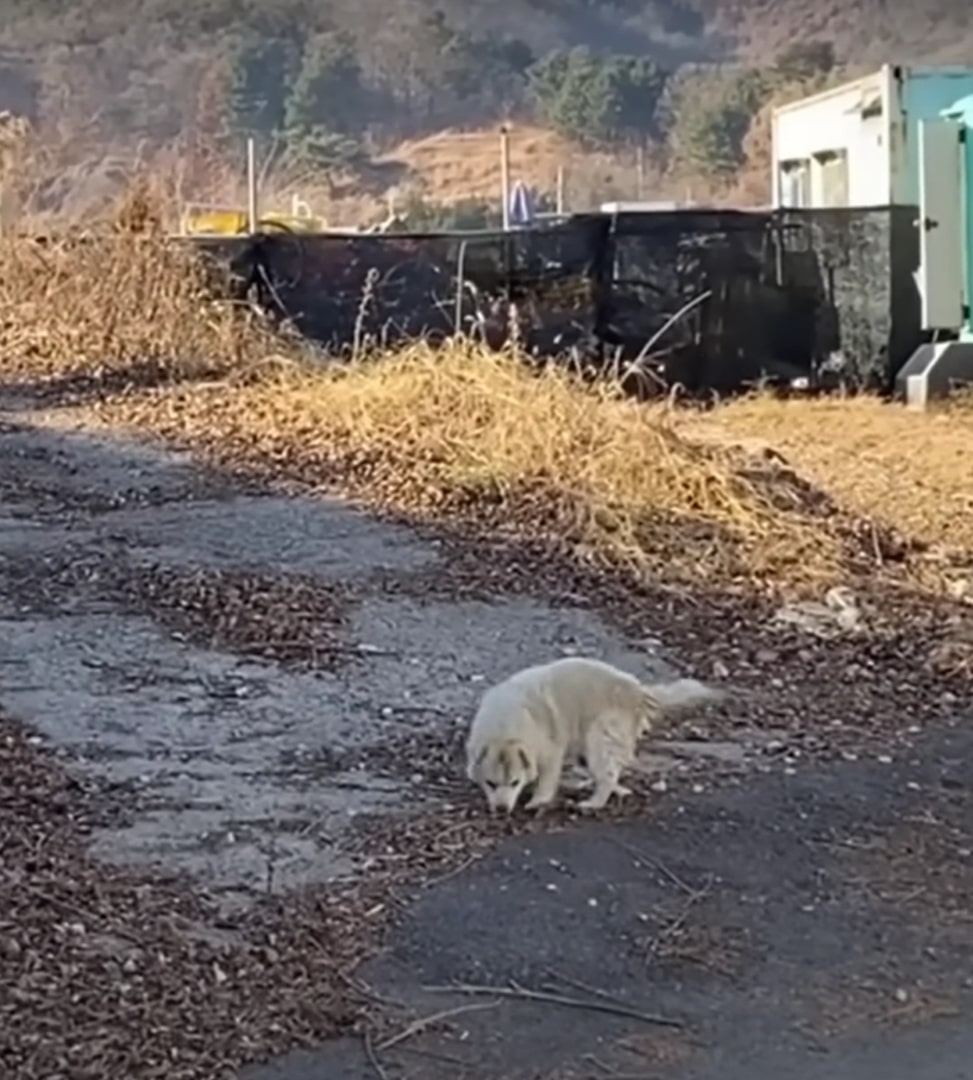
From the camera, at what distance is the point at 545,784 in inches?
192

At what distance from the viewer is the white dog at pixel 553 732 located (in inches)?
189

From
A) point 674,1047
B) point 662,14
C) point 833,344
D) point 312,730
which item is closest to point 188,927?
point 674,1047

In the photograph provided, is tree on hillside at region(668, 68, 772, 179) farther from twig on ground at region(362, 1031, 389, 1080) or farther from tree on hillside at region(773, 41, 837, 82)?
twig on ground at region(362, 1031, 389, 1080)

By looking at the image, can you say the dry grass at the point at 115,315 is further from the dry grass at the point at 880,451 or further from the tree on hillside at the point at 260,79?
the tree on hillside at the point at 260,79

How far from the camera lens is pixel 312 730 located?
562 centimetres

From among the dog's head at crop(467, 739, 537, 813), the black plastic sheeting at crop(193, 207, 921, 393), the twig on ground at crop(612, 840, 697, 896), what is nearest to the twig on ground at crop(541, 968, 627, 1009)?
the twig on ground at crop(612, 840, 697, 896)

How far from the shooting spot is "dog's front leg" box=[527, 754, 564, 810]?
4855mm

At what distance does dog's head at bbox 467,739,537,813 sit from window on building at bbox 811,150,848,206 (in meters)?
13.6

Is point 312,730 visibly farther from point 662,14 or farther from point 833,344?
point 662,14

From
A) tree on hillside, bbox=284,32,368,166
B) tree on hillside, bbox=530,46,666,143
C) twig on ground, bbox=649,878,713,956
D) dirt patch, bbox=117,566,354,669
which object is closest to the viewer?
twig on ground, bbox=649,878,713,956

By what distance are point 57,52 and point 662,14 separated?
21.9 metres

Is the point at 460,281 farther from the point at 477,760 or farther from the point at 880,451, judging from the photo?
the point at 477,760

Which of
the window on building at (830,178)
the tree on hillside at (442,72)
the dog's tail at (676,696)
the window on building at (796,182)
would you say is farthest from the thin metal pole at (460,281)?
the tree on hillside at (442,72)

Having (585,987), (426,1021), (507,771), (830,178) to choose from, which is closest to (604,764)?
(507,771)
